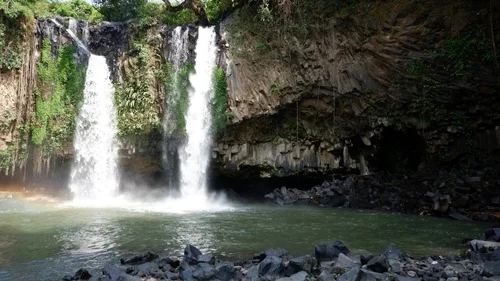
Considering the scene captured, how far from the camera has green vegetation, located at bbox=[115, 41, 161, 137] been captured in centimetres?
1712

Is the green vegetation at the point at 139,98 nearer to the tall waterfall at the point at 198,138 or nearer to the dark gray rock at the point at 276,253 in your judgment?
the tall waterfall at the point at 198,138

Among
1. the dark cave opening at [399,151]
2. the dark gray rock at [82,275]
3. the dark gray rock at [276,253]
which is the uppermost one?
the dark cave opening at [399,151]

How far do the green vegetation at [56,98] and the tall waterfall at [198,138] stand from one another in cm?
520

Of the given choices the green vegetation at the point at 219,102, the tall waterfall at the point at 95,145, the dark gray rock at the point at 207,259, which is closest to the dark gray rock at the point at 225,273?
the dark gray rock at the point at 207,259

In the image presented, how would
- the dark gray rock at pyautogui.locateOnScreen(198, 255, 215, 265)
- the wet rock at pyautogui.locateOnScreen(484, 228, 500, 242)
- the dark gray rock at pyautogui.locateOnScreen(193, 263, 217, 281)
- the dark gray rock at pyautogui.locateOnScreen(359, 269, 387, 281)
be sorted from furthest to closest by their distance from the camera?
the wet rock at pyautogui.locateOnScreen(484, 228, 500, 242)
the dark gray rock at pyautogui.locateOnScreen(198, 255, 215, 265)
the dark gray rock at pyautogui.locateOnScreen(193, 263, 217, 281)
the dark gray rock at pyautogui.locateOnScreen(359, 269, 387, 281)

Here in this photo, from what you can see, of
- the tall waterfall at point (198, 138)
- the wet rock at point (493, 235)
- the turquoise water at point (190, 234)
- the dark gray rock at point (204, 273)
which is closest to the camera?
the dark gray rock at point (204, 273)

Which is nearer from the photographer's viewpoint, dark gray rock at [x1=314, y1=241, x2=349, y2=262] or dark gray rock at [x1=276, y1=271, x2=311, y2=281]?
dark gray rock at [x1=276, y1=271, x2=311, y2=281]

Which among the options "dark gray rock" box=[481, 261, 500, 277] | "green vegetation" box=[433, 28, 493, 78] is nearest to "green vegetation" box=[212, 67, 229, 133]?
"green vegetation" box=[433, 28, 493, 78]

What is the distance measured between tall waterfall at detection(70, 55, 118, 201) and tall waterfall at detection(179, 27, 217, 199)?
3291 mm

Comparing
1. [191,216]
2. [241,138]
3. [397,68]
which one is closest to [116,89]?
[241,138]

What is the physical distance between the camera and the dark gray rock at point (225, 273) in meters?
5.49

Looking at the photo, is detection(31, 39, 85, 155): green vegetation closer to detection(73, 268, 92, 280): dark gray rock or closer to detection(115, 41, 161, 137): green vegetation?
detection(115, 41, 161, 137): green vegetation

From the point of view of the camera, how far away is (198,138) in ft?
55.7

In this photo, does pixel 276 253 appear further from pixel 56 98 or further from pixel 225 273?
pixel 56 98
